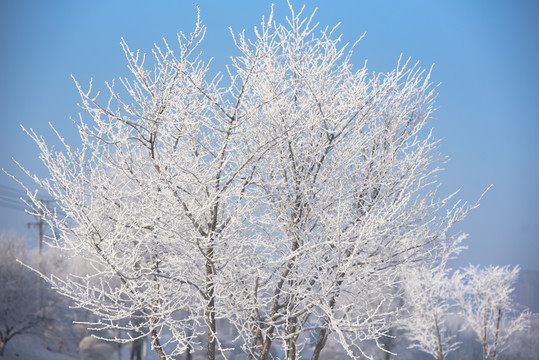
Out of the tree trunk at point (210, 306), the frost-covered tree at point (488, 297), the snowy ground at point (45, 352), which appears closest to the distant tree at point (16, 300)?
the snowy ground at point (45, 352)

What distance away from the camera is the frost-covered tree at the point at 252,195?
17.1ft

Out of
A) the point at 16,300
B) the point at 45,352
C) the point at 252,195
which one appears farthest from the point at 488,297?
the point at 45,352

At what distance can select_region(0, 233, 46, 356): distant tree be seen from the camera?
24766 mm

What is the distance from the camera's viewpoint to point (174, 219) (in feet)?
17.4

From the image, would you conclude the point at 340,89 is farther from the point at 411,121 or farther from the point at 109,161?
the point at 109,161

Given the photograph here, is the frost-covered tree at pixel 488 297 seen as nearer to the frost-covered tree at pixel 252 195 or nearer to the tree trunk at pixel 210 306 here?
the frost-covered tree at pixel 252 195

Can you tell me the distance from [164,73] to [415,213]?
372 cm

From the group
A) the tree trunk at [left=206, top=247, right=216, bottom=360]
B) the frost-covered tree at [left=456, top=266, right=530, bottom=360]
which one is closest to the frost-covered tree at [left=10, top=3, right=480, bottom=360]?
the tree trunk at [left=206, top=247, right=216, bottom=360]

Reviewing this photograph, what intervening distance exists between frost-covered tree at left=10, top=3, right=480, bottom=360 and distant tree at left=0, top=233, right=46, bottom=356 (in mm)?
21965

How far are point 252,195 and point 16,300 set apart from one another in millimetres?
25152

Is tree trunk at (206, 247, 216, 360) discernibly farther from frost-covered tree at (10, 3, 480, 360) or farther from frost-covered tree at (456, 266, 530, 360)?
frost-covered tree at (456, 266, 530, 360)

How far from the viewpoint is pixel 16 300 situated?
25875mm

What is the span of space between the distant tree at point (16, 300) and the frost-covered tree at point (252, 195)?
865 inches

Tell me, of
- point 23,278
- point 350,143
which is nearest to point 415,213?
point 350,143
